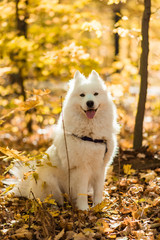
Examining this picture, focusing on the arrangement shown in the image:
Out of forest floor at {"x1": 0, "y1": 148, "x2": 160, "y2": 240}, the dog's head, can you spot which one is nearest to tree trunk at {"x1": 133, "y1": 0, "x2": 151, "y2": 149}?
forest floor at {"x1": 0, "y1": 148, "x2": 160, "y2": 240}

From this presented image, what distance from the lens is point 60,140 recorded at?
3219 millimetres

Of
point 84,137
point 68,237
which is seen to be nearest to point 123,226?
point 68,237

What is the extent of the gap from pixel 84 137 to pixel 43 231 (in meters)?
1.15

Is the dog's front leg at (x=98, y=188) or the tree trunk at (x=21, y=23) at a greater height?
the tree trunk at (x=21, y=23)

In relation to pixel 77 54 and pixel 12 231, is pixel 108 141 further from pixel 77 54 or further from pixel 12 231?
pixel 77 54

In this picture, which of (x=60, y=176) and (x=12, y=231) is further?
(x=60, y=176)

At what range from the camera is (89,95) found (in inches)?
117

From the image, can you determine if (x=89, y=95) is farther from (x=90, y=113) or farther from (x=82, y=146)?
(x=82, y=146)

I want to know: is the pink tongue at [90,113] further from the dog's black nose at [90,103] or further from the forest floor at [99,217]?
the forest floor at [99,217]

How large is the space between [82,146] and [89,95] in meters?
0.60

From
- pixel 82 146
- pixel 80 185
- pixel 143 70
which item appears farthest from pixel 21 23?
pixel 80 185

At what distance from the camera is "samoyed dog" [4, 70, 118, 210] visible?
3.06 meters

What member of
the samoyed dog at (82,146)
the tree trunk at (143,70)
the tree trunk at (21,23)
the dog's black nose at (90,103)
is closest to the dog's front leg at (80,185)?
the samoyed dog at (82,146)

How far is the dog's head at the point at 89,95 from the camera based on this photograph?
296 cm
